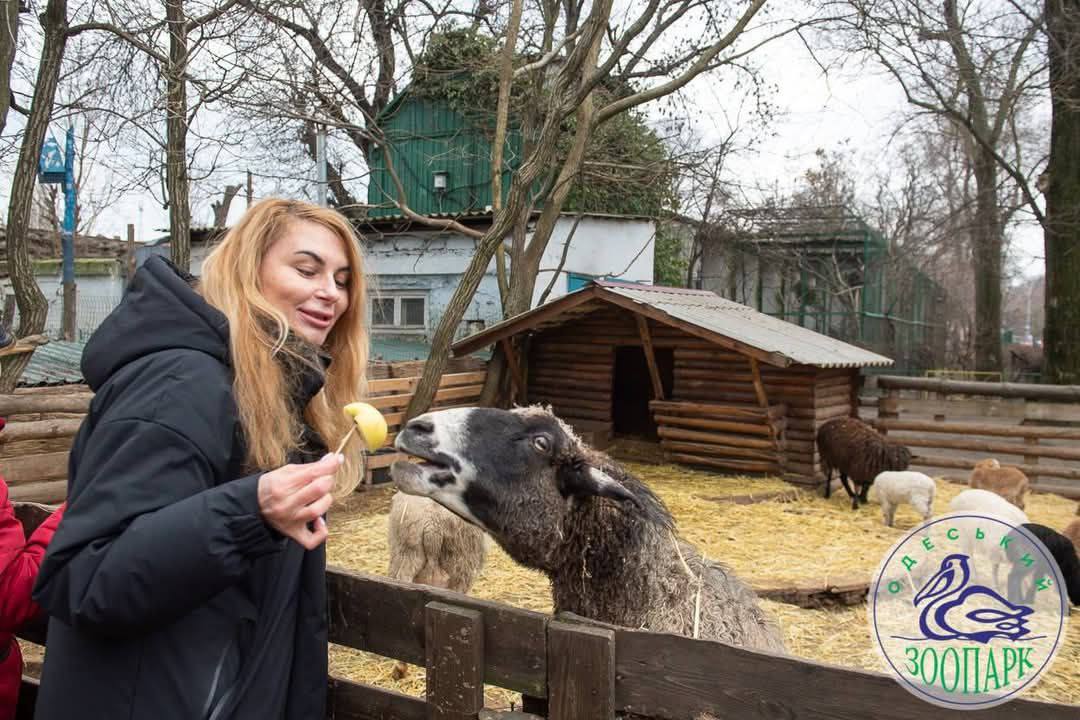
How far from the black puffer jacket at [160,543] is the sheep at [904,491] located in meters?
8.70

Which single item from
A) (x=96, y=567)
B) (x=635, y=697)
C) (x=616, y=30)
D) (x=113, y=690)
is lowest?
(x=635, y=697)

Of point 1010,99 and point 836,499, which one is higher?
point 1010,99

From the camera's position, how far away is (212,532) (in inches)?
53.2

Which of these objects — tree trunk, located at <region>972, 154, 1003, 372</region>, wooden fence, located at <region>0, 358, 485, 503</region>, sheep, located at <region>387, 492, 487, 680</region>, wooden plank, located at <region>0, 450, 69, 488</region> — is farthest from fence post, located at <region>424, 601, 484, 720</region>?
tree trunk, located at <region>972, 154, 1003, 372</region>

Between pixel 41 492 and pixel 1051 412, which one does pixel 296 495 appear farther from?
pixel 1051 412

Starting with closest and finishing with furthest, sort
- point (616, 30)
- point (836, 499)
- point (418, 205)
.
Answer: point (836, 499), point (616, 30), point (418, 205)

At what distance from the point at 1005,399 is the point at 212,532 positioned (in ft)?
45.8

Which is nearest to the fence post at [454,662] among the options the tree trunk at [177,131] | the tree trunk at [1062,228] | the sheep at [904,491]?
the tree trunk at [177,131]

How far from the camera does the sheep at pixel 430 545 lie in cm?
496

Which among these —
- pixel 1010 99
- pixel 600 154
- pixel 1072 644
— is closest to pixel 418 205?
pixel 600 154

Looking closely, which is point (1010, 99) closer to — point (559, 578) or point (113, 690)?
point (559, 578)

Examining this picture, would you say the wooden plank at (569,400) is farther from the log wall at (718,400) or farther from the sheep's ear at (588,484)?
the sheep's ear at (588,484)

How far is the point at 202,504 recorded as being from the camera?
4.51 ft

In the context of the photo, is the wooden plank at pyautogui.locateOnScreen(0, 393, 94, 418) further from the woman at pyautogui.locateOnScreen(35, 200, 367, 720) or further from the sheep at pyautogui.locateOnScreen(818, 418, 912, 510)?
the sheep at pyautogui.locateOnScreen(818, 418, 912, 510)
